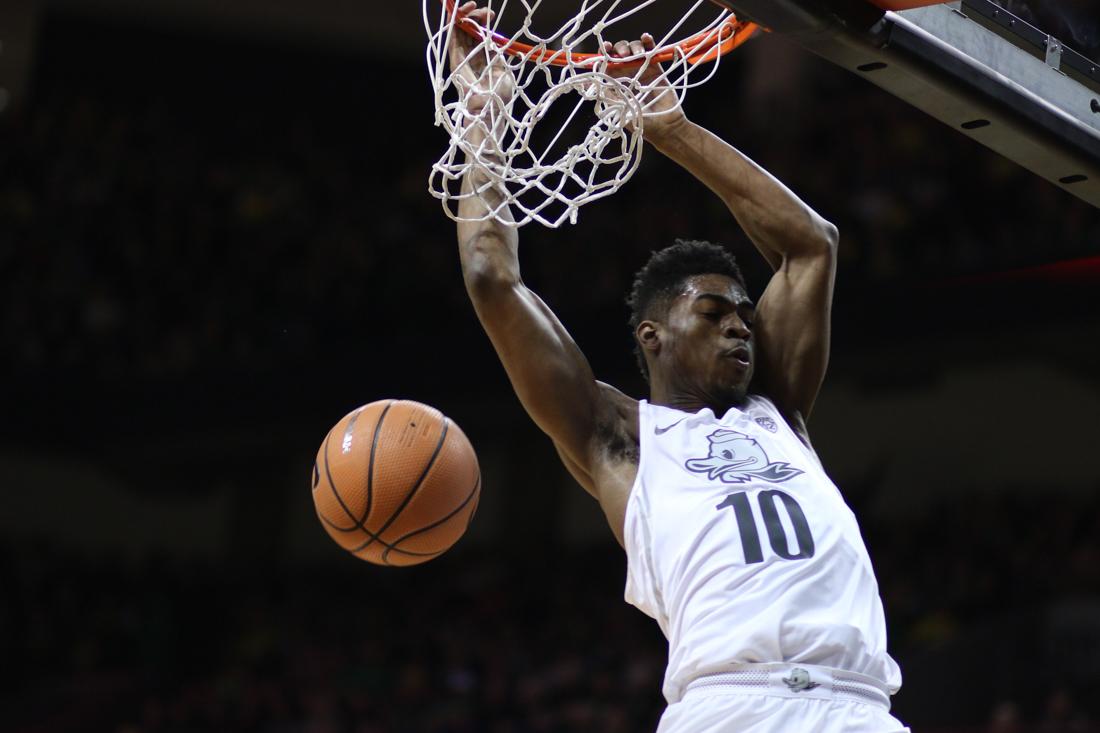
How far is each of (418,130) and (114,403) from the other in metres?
3.80

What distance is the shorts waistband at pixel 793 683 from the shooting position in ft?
10.2

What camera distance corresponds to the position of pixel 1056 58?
138 inches

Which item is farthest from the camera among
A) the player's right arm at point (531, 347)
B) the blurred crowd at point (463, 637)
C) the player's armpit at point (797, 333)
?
the blurred crowd at point (463, 637)

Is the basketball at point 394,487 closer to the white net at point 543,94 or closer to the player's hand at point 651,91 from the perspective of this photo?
the white net at point 543,94

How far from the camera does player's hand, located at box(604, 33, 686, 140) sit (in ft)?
12.8

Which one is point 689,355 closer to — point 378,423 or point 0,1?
point 378,423

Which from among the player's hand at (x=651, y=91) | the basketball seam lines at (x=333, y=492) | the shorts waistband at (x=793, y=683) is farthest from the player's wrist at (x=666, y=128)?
the shorts waistband at (x=793, y=683)

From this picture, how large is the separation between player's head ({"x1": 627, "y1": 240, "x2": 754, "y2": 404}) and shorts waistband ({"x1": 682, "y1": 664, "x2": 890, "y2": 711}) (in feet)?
2.44

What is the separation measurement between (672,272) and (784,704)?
3.80 feet

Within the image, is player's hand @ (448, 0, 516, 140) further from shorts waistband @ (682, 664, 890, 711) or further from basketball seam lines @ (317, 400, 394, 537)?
shorts waistband @ (682, 664, 890, 711)

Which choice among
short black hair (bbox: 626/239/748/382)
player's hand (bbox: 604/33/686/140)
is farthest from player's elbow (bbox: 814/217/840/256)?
player's hand (bbox: 604/33/686/140)

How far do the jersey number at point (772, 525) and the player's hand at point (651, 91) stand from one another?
3.40 ft

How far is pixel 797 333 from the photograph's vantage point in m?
3.77

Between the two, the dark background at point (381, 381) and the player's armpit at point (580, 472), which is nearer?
the player's armpit at point (580, 472)
